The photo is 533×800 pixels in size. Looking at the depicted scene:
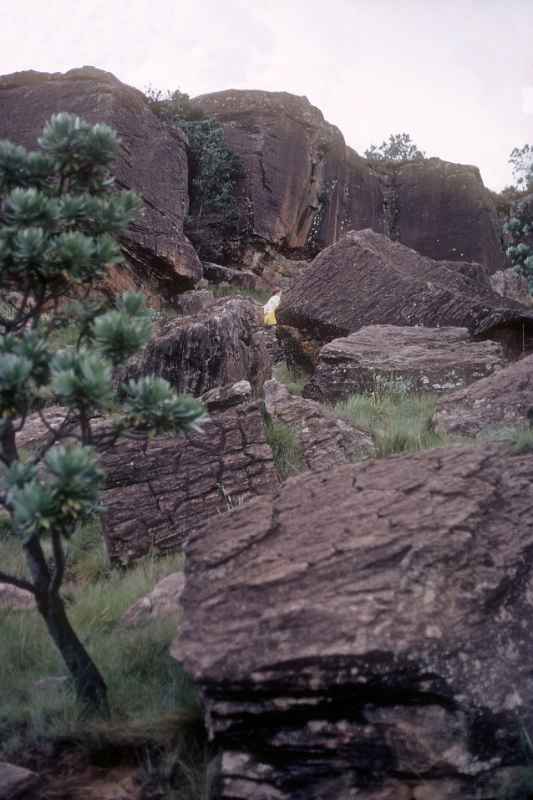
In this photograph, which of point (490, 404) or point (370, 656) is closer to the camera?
point (370, 656)

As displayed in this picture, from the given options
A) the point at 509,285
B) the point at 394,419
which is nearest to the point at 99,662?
the point at 394,419

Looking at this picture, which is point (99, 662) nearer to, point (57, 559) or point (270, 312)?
point (57, 559)

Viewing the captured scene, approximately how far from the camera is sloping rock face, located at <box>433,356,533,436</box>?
741 centimetres

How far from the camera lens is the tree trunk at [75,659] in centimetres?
372

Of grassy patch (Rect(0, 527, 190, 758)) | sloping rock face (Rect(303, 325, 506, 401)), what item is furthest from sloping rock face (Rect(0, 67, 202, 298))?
grassy patch (Rect(0, 527, 190, 758))

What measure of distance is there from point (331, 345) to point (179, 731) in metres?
7.30

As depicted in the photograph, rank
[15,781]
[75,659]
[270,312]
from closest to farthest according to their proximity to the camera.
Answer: [15,781], [75,659], [270,312]

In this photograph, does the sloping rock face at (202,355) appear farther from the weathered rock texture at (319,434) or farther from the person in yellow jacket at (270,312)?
the person in yellow jacket at (270,312)

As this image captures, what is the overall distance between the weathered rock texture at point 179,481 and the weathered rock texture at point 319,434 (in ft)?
2.34

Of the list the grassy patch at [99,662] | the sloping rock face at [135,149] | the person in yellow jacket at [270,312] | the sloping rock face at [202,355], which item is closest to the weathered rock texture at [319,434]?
the sloping rock face at [202,355]

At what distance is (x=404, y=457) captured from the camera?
15.4ft

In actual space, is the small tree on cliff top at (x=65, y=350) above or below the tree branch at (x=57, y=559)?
above

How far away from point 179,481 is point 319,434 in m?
1.72

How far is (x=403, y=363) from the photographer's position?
9.91 m
